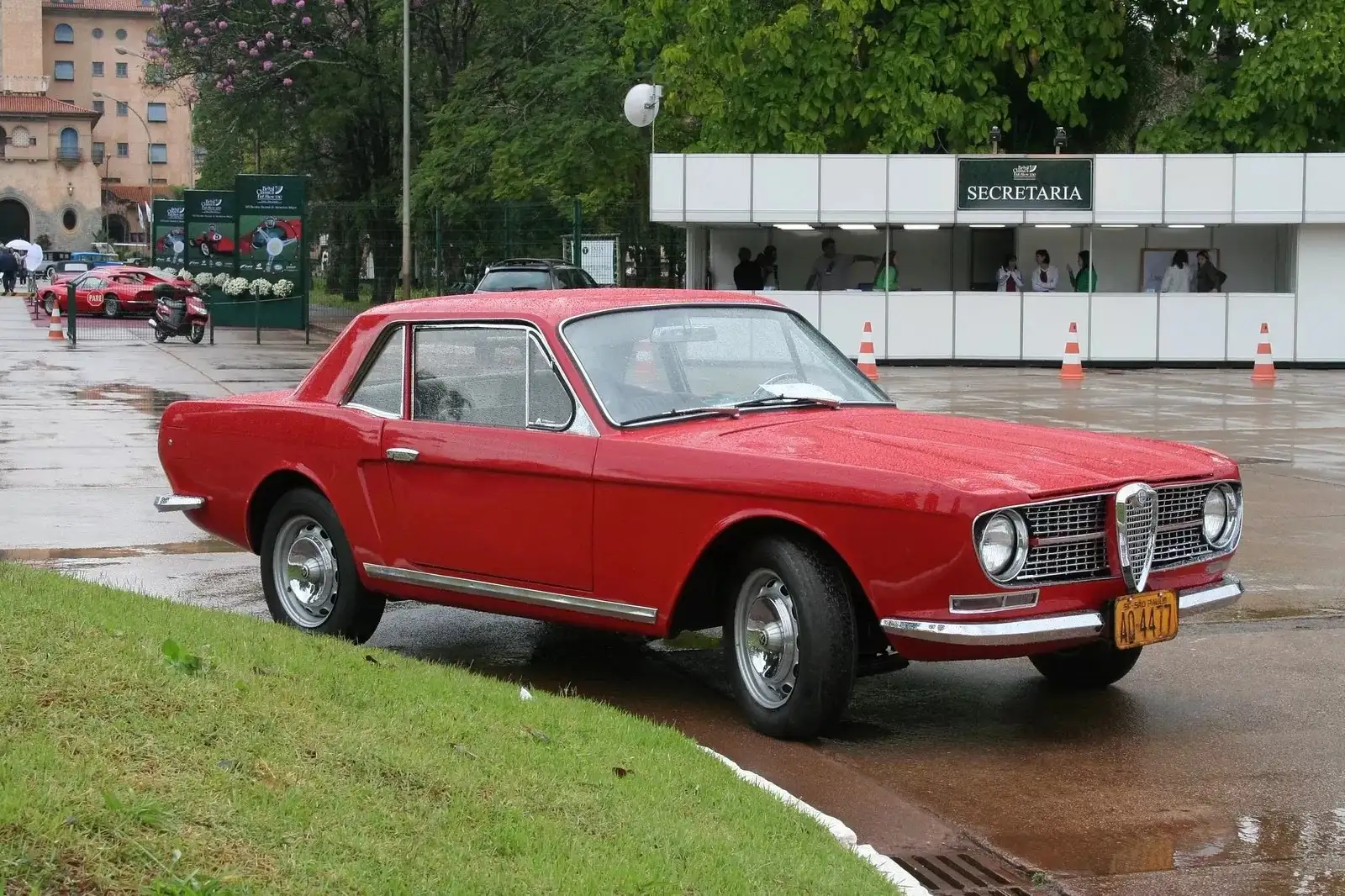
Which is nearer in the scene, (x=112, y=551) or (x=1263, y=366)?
(x=112, y=551)

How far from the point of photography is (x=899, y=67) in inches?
1240

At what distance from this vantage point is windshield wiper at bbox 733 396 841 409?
688 centimetres

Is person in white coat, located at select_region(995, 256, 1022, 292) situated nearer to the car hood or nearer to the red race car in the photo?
the car hood

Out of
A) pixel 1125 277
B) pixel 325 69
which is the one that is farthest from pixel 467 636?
pixel 325 69

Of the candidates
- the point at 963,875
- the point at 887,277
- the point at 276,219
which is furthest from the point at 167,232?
the point at 963,875

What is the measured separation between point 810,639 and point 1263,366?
21860mm

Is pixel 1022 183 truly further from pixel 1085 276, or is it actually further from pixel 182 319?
pixel 182 319

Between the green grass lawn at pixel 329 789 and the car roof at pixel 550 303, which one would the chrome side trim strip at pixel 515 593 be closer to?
the green grass lawn at pixel 329 789

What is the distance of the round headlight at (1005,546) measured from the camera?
569cm

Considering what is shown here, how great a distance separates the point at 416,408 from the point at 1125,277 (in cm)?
2515

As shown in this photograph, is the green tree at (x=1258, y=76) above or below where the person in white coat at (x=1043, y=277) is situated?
above

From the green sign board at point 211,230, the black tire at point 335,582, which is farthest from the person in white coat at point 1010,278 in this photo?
the black tire at point 335,582

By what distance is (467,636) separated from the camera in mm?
8086

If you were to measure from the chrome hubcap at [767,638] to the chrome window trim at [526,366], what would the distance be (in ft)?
3.05
